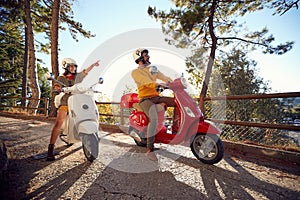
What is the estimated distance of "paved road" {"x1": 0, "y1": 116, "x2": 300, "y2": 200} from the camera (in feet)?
5.14

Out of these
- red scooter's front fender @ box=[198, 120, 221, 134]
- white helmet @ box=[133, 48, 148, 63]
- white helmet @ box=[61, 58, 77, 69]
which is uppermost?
white helmet @ box=[133, 48, 148, 63]

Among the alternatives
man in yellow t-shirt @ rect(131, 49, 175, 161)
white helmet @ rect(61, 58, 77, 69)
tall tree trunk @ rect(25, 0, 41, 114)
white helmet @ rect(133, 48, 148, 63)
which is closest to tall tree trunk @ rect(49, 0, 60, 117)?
tall tree trunk @ rect(25, 0, 41, 114)

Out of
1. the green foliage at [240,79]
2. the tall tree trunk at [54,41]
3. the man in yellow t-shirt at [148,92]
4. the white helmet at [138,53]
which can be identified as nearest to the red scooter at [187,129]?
the man in yellow t-shirt at [148,92]

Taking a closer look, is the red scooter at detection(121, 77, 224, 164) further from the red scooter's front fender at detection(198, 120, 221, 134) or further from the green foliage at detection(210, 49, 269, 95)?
A: the green foliage at detection(210, 49, 269, 95)

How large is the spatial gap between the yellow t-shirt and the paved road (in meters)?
1.10

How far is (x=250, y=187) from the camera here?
1783 millimetres

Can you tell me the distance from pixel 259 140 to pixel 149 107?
3016 millimetres

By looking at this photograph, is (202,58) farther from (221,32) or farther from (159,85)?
(159,85)

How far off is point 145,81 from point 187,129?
3.41ft

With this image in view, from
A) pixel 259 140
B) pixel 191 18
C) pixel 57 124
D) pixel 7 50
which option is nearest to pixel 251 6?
pixel 191 18

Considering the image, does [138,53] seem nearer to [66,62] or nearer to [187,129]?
[66,62]

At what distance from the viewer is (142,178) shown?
6.29ft

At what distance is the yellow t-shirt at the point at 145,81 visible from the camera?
2.69 metres

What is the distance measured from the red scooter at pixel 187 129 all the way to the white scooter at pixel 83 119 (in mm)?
843
